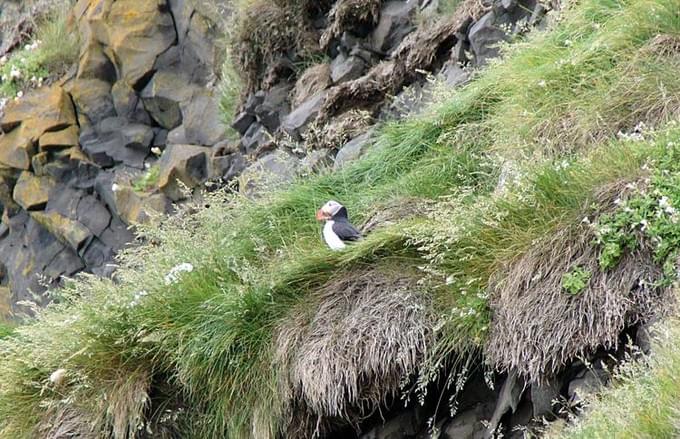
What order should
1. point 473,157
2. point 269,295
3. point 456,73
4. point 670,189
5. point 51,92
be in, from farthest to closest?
point 51,92 → point 456,73 → point 473,157 → point 269,295 → point 670,189

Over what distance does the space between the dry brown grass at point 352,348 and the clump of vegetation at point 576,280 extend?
Answer: 2.65 feet

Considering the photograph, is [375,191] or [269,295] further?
[375,191]

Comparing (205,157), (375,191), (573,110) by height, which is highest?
(573,110)

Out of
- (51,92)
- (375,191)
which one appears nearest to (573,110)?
(375,191)

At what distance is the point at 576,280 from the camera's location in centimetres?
461

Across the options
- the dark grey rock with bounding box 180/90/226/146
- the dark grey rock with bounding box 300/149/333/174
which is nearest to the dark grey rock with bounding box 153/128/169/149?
the dark grey rock with bounding box 180/90/226/146

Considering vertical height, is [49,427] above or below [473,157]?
below

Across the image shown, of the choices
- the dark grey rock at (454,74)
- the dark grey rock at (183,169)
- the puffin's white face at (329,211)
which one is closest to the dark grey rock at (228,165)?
the dark grey rock at (183,169)

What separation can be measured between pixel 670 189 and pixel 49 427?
3.83 meters

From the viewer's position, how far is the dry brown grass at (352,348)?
5.18m

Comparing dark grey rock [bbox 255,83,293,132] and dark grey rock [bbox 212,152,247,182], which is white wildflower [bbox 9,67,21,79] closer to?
dark grey rock [bbox 212,152,247,182]

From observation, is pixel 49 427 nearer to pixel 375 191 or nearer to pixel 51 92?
pixel 375 191

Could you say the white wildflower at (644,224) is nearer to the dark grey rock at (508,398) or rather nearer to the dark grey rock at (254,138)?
the dark grey rock at (508,398)

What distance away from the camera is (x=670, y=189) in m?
4.58
